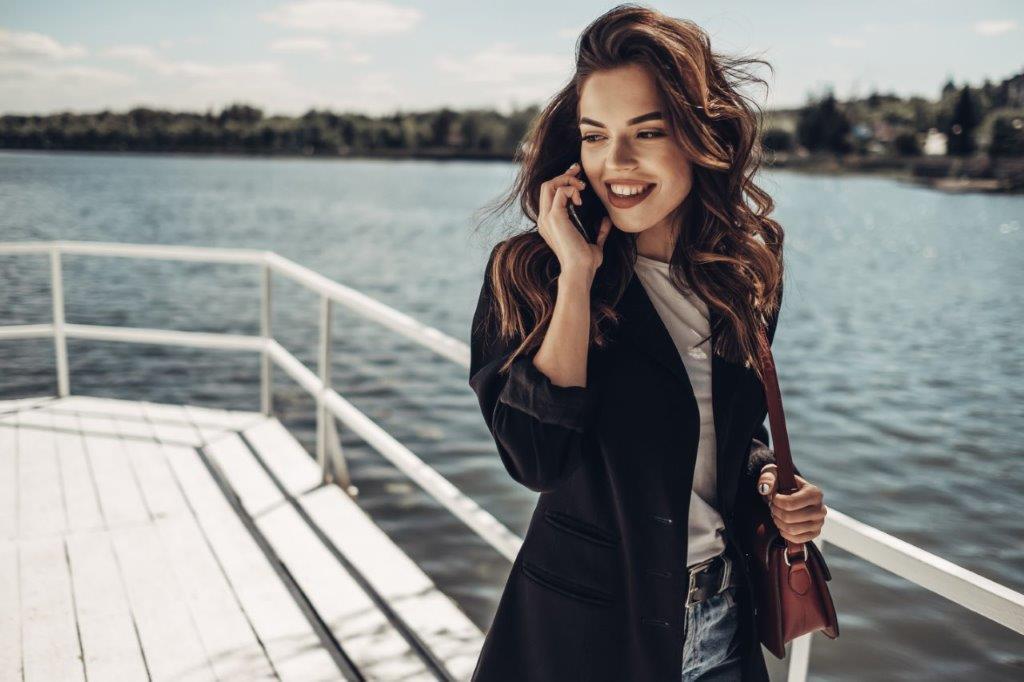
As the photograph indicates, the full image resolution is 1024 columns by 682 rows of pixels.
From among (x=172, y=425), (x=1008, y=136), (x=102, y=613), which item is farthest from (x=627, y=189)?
(x=1008, y=136)

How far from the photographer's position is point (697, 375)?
51.7 inches

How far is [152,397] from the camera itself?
11734mm

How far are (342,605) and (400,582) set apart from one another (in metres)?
0.25

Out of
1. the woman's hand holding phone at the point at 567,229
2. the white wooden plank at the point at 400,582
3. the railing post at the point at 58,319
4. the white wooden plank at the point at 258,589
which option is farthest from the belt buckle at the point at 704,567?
the railing post at the point at 58,319

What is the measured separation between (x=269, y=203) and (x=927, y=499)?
163 ft

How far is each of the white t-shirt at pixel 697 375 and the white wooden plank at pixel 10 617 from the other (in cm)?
212

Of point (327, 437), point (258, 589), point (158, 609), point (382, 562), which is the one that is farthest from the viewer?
point (327, 437)

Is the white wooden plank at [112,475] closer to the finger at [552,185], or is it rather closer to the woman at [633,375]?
the woman at [633,375]

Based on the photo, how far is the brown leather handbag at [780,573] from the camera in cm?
130

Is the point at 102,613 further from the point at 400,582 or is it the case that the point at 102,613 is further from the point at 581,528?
the point at 581,528

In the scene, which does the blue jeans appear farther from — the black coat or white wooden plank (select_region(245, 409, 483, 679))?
white wooden plank (select_region(245, 409, 483, 679))

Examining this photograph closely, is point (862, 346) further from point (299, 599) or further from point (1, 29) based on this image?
point (1, 29)

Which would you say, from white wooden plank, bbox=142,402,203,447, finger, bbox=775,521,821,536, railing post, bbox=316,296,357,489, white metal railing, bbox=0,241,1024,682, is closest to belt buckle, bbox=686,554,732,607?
finger, bbox=775,521,821,536

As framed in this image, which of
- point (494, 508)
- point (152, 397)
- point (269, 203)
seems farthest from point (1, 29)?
point (494, 508)
